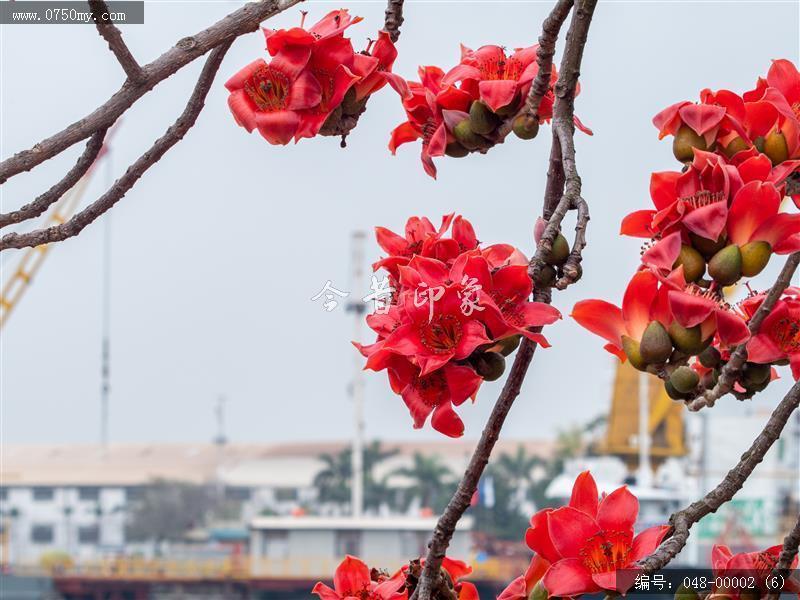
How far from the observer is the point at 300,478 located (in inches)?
1130

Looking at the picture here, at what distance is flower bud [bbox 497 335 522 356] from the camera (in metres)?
0.62

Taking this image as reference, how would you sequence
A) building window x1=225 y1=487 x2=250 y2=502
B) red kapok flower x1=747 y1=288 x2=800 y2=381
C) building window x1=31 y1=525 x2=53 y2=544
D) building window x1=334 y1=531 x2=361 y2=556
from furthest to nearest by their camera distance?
building window x1=225 y1=487 x2=250 y2=502, building window x1=31 y1=525 x2=53 y2=544, building window x1=334 y1=531 x2=361 y2=556, red kapok flower x1=747 y1=288 x2=800 y2=381

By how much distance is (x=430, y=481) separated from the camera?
82.8ft

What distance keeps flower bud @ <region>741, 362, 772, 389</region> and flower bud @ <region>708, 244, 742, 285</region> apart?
0.12 meters

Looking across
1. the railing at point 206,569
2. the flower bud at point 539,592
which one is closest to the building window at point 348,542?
the railing at point 206,569

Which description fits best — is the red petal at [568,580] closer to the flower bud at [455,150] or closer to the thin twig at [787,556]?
the thin twig at [787,556]

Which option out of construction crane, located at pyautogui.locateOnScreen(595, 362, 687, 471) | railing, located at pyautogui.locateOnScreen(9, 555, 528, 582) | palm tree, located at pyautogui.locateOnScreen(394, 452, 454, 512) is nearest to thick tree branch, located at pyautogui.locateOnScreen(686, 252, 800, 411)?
railing, located at pyautogui.locateOnScreen(9, 555, 528, 582)

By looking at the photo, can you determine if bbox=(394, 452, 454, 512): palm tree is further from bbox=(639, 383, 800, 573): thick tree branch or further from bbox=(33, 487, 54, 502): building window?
bbox=(639, 383, 800, 573): thick tree branch

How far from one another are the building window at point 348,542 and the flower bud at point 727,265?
15625mm

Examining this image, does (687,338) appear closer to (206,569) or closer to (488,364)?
(488,364)

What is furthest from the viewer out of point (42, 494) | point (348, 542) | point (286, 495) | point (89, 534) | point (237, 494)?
point (237, 494)

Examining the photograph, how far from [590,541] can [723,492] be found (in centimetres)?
9

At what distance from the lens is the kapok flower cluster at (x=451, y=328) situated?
2.00 feet

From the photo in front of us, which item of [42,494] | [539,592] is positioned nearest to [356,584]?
[539,592]
